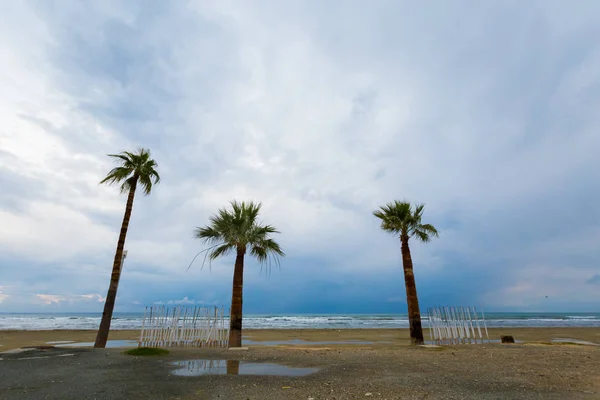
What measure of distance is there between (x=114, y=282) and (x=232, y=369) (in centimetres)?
1069

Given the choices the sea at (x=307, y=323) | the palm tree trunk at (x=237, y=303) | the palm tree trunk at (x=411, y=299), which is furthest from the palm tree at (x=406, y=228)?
the sea at (x=307, y=323)

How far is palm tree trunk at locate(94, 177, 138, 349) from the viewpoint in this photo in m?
17.8

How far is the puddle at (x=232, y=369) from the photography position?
10716 millimetres

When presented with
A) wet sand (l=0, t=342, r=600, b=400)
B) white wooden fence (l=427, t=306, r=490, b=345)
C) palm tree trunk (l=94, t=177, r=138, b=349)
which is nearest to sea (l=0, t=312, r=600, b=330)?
white wooden fence (l=427, t=306, r=490, b=345)

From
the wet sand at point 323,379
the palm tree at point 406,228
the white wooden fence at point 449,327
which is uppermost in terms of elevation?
the palm tree at point 406,228

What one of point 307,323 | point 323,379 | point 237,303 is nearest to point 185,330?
point 237,303

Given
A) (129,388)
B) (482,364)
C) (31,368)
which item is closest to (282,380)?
(129,388)

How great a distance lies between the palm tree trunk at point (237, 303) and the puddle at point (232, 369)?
567cm

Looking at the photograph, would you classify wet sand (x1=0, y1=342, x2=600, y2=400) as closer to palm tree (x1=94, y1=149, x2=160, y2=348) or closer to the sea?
palm tree (x1=94, y1=149, x2=160, y2=348)

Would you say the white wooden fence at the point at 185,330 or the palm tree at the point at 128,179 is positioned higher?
the palm tree at the point at 128,179

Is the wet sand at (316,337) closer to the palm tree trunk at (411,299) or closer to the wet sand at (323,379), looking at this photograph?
the palm tree trunk at (411,299)

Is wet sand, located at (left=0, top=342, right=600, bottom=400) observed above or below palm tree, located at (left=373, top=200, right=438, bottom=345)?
below

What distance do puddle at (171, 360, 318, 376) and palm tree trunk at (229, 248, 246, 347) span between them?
5.67m

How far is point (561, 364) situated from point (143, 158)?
22150 mm
